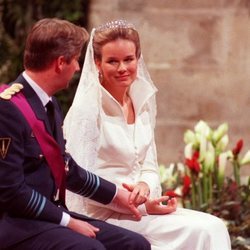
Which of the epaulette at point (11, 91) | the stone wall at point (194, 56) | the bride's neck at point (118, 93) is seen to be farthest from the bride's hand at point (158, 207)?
the stone wall at point (194, 56)

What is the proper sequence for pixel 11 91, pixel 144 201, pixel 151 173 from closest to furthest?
pixel 11 91, pixel 144 201, pixel 151 173

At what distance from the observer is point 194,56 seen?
275 inches

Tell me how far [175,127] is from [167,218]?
8.99 feet

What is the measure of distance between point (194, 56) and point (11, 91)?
319 cm

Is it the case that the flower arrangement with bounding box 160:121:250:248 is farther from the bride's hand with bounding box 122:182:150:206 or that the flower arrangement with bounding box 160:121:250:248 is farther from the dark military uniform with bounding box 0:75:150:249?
the dark military uniform with bounding box 0:75:150:249

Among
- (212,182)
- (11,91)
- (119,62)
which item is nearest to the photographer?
(11,91)

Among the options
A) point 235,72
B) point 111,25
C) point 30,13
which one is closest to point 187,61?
point 235,72

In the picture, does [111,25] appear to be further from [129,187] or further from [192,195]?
[192,195]

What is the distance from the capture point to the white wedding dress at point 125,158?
4293 millimetres

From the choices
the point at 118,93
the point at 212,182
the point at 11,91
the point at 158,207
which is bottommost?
the point at 212,182

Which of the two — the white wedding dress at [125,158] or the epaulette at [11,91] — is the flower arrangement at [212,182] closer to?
the white wedding dress at [125,158]

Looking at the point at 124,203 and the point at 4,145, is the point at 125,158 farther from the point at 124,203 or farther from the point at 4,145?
the point at 4,145

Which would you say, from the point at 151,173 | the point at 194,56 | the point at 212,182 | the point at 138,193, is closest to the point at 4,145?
the point at 138,193

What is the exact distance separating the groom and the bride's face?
1.36ft
